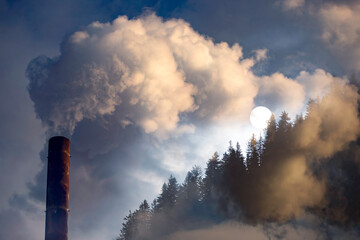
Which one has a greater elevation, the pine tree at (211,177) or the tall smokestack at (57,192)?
the pine tree at (211,177)

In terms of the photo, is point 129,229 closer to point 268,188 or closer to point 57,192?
point 268,188

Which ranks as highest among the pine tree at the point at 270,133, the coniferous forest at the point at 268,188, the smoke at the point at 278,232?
the pine tree at the point at 270,133

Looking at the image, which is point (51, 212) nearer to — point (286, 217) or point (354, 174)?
point (286, 217)

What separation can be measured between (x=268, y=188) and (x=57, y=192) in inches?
2187

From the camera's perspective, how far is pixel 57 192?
2131 cm

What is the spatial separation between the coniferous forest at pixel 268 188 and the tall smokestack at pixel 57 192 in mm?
51063

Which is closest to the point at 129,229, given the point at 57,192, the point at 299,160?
the point at 299,160

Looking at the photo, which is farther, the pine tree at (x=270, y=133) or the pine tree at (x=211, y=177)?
the pine tree at (x=211, y=177)

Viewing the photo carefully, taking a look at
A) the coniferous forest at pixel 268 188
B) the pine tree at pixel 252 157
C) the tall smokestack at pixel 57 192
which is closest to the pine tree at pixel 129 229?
the coniferous forest at pixel 268 188

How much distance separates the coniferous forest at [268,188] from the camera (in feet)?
216

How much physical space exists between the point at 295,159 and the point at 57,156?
57.2 metres

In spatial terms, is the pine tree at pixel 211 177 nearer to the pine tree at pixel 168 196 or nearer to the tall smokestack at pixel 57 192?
the pine tree at pixel 168 196

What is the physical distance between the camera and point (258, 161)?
78625 mm

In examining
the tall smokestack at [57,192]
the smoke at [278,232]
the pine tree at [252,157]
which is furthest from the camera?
the pine tree at [252,157]
